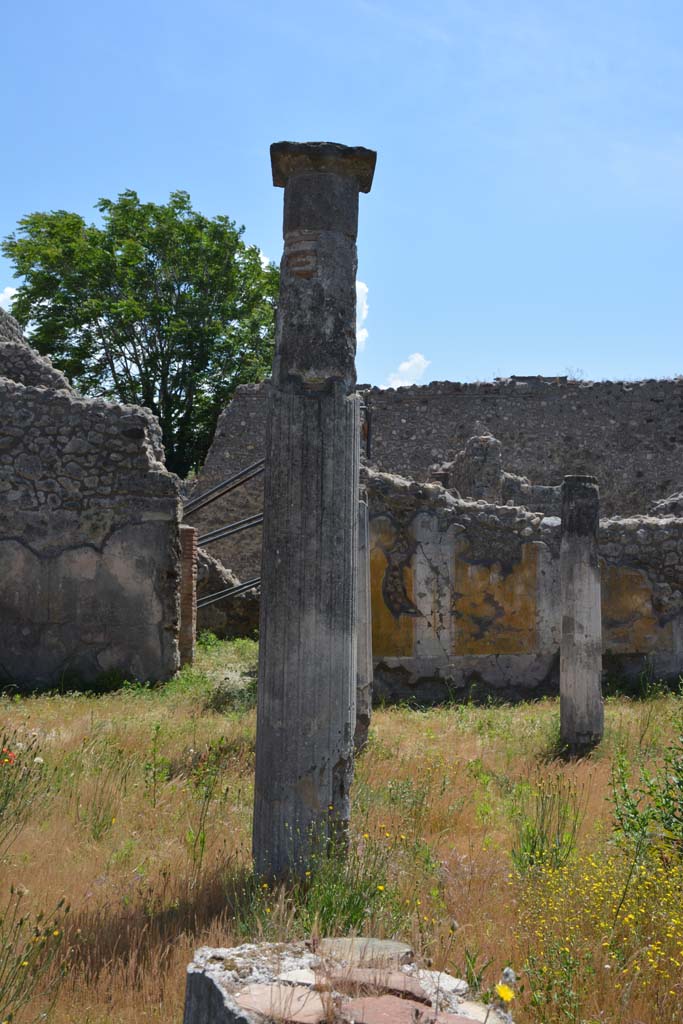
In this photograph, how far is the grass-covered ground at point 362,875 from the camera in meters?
3.10

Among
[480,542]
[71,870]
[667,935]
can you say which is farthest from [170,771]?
[480,542]

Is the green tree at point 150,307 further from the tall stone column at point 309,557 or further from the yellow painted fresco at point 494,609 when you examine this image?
the tall stone column at point 309,557

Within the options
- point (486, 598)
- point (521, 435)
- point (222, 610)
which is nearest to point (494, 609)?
point (486, 598)

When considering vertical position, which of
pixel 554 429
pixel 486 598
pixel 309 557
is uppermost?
pixel 554 429

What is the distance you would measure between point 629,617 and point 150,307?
19.4 meters

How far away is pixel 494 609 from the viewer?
1038 cm

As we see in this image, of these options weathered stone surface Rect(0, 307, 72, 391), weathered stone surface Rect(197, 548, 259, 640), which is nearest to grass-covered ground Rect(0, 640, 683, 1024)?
weathered stone surface Rect(0, 307, 72, 391)

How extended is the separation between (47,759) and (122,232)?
931 inches

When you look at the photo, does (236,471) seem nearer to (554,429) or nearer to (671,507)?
(554,429)

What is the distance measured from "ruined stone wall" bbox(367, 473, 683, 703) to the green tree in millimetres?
17048

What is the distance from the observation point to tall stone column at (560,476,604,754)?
295 inches

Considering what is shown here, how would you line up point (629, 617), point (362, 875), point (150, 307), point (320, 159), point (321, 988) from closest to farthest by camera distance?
point (321, 988) → point (362, 875) → point (320, 159) → point (629, 617) → point (150, 307)

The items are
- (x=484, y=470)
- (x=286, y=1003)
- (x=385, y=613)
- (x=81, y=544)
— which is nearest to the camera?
(x=286, y=1003)

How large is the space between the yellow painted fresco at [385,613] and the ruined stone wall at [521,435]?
8.18 m
